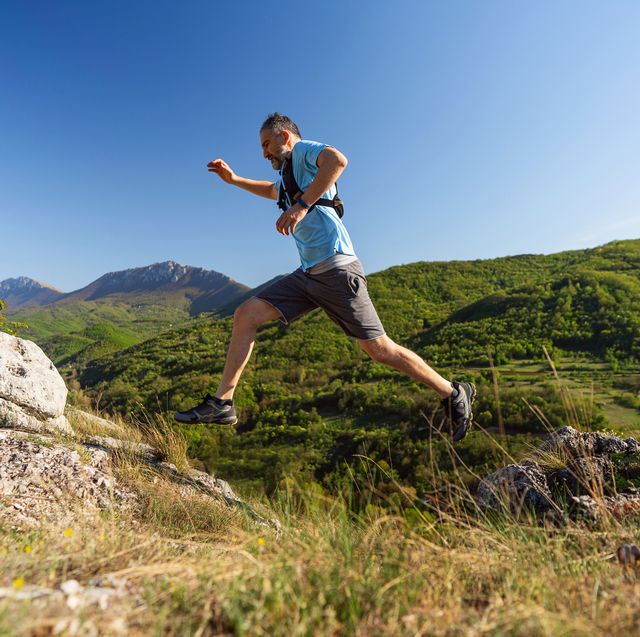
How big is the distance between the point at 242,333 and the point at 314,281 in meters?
0.67

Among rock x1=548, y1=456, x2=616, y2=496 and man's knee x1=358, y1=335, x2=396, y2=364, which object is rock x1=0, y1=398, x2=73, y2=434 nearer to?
man's knee x1=358, y1=335, x2=396, y2=364

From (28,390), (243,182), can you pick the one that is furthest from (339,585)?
(28,390)

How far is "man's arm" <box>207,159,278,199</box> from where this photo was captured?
3.67 m

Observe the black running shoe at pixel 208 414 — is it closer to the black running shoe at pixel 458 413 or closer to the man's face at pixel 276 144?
the black running shoe at pixel 458 413

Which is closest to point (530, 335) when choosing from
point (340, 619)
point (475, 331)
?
point (475, 331)

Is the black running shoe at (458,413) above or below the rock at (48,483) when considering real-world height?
above

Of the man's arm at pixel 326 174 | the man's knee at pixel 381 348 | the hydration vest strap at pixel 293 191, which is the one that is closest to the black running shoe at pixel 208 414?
the man's knee at pixel 381 348

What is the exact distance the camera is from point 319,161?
106 inches

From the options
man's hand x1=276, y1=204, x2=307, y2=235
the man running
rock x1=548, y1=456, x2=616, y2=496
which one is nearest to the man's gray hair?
the man running

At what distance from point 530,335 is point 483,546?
110ft

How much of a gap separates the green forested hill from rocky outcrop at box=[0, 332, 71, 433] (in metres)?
0.93

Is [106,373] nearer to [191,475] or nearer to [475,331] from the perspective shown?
[475,331]

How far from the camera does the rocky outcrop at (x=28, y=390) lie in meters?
4.24

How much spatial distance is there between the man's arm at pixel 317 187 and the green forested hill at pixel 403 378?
2857mm
